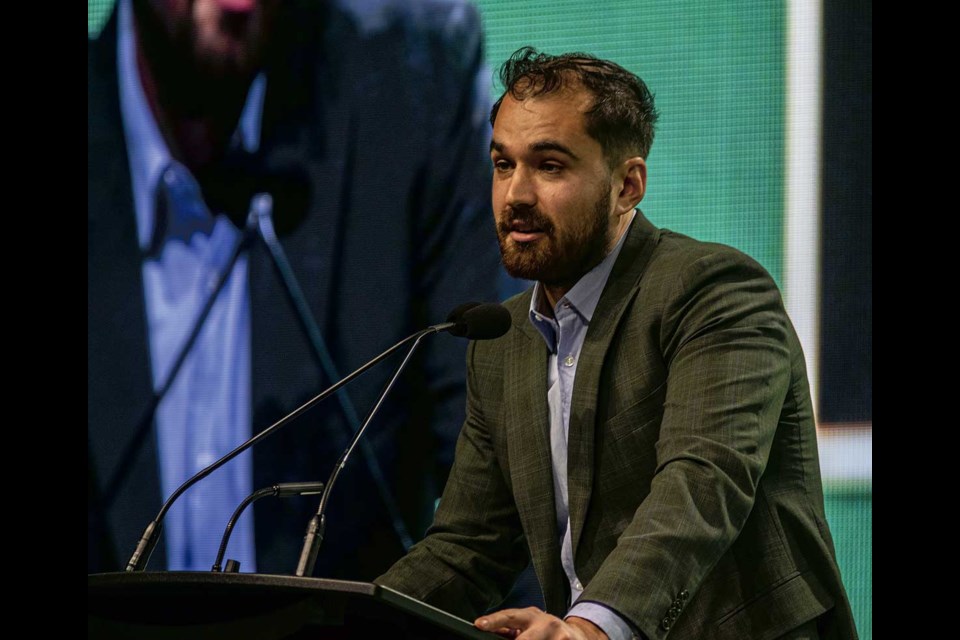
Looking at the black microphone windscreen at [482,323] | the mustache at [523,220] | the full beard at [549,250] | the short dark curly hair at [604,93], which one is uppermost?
the short dark curly hair at [604,93]

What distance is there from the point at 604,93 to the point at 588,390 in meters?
0.64

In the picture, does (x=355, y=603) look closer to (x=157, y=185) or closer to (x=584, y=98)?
(x=584, y=98)

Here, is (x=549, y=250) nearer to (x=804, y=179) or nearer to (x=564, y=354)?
(x=564, y=354)

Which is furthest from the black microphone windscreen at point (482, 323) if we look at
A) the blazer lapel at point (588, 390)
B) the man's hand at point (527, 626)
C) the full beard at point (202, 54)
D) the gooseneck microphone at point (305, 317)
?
the full beard at point (202, 54)

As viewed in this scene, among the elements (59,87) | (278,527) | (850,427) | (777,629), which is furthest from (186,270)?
(59,87)

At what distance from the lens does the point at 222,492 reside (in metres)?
3.55

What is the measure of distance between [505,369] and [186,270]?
1564 millimetres

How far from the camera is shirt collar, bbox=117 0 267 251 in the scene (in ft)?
12.0

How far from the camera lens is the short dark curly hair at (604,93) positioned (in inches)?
93.0

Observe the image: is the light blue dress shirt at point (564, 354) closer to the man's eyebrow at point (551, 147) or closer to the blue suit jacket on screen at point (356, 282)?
the man's eyebrow at point (551, 147)

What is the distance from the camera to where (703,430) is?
6.29ft

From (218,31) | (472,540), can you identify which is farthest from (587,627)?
(218,31)

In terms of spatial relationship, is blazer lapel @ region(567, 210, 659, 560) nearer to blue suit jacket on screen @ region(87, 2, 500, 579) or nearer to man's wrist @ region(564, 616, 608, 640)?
man's wrist @ region(564, 616, 608, 640)

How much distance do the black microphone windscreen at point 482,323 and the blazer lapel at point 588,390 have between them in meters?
0.23
